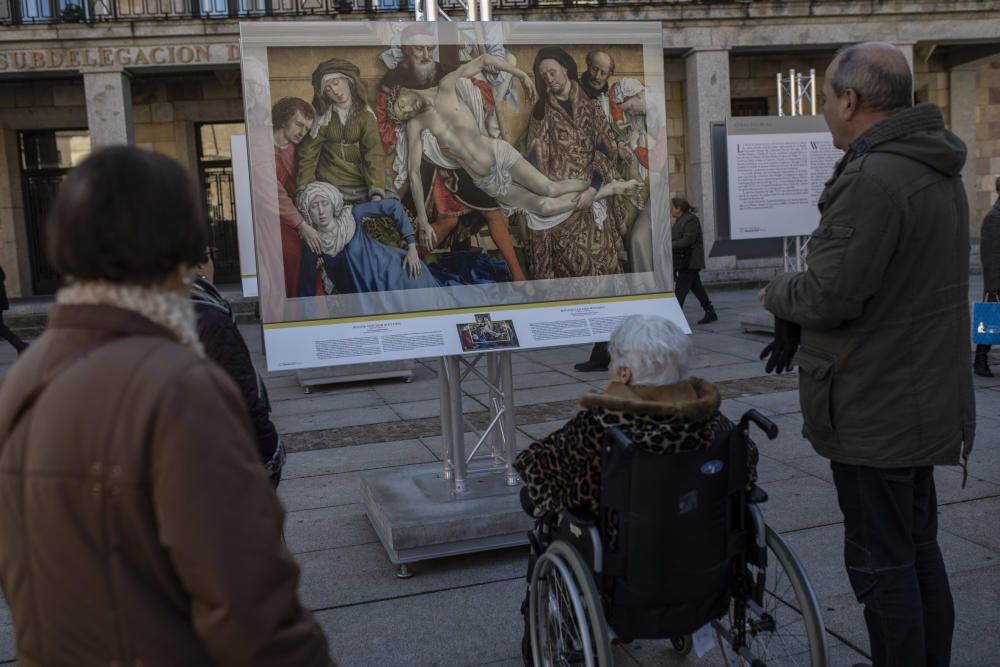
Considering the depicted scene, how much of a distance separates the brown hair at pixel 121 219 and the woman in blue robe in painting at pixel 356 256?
9.52 ft

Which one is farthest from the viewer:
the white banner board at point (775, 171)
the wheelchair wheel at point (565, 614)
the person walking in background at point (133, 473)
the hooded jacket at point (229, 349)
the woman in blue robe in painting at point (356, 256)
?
the white banner board at point (775, 171)

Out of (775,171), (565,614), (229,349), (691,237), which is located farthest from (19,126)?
(565,614)

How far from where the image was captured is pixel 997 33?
17.6m

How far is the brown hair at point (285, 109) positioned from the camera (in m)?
4.23

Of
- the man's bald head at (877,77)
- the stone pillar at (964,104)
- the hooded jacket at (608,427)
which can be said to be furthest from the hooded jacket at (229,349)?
the stone pillar at (964,104)

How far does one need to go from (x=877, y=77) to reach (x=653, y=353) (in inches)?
41.6

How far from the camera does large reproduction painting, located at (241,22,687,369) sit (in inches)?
169

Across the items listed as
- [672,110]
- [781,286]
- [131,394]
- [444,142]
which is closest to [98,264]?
[131,394]

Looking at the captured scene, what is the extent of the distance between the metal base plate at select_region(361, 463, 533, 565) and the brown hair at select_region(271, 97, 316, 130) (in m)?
1.91

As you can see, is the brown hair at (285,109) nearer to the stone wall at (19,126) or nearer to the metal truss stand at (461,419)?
the metal truss stand at (461,419)

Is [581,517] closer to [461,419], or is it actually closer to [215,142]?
[461,419]

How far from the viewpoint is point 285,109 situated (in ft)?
13.9

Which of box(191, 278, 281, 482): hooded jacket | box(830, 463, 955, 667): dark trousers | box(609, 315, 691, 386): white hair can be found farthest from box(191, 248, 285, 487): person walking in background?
box(830, 463, 955, 667): dark trousers

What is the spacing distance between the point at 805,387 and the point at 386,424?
16.4ft
